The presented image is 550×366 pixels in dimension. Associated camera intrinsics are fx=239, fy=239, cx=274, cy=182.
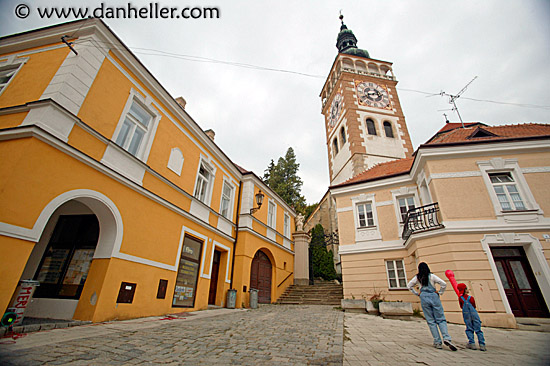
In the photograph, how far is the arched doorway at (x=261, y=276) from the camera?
13523 mm

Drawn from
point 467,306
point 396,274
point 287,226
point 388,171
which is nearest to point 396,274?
point 396,274

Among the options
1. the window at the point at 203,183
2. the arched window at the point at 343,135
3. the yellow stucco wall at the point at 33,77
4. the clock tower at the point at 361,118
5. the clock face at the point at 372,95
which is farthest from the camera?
the clock face at the point at 372,95

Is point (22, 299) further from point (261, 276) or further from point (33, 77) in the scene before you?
point (261, 276)

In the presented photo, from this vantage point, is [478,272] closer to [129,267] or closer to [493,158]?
[493,158]

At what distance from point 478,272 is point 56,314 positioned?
12.8m

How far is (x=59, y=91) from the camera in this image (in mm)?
5527

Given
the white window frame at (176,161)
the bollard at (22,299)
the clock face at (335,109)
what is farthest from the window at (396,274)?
the clock face at (335,109)

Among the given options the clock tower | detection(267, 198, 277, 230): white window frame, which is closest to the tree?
the clock tower

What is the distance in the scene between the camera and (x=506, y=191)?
933cm

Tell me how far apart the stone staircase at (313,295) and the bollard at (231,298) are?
14.0 ft

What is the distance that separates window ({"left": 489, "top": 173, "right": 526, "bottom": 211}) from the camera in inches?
357

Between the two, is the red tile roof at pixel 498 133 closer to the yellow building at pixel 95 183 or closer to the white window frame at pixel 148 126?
the yellow building at pixel 95 183

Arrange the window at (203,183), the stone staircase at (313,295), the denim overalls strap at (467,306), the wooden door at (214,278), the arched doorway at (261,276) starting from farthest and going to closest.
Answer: the arched doorway at (261,276) < the stone staircase at (313,295) < the wooden door at (214,278) < the window at (203,183) < the denim overalls strap at (467,306)

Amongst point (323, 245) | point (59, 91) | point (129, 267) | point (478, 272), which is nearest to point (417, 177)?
point (478, 272)
